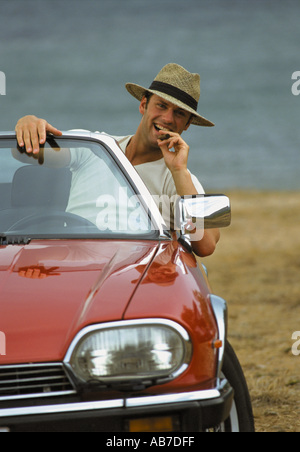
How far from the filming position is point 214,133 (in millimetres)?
44062

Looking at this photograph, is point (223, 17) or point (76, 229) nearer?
point (76, 229)

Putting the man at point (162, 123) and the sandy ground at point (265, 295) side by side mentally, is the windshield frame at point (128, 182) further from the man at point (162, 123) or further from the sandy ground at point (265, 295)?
the sandy ground at point (265, 295)

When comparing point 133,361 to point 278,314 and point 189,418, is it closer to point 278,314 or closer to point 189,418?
point 189,418

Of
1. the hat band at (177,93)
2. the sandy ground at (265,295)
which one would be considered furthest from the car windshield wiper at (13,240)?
the sandy ground at (265,295)

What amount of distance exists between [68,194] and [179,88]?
1252 mm

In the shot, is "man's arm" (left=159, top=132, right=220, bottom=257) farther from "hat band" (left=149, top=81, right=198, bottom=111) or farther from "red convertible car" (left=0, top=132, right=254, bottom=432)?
"red convertible car" (left=0, top=132, right=254, bottom=432)

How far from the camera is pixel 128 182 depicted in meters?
3.22

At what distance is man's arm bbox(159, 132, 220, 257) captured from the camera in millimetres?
3441

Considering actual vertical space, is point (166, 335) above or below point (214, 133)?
below

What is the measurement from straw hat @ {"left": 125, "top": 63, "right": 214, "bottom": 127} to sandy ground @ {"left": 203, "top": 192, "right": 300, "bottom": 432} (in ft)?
5.84

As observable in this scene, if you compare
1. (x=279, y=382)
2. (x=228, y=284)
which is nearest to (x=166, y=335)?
(x=279, y=382)

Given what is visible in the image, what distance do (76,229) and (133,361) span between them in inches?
38.7

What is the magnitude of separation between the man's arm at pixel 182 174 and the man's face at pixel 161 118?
0.42 metres

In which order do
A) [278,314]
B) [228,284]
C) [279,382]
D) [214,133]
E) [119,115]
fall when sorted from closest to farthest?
[279,382] < [278,314] < [228,284] < [214,133] < [119,115]
